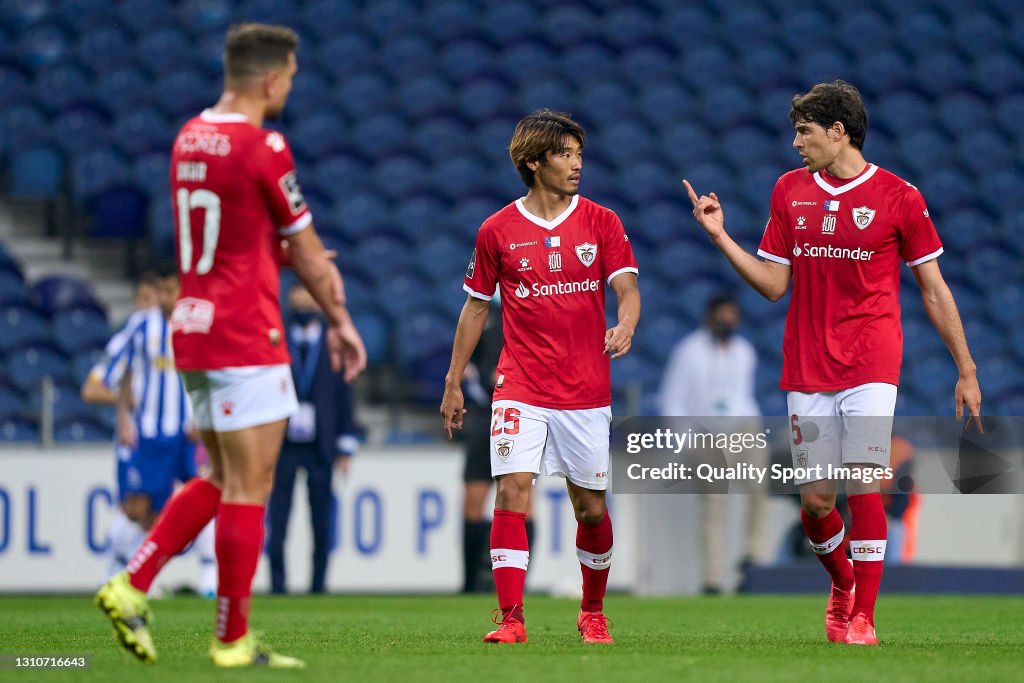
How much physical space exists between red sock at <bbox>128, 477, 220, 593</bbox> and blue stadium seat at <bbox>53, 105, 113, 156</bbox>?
35.3 ft

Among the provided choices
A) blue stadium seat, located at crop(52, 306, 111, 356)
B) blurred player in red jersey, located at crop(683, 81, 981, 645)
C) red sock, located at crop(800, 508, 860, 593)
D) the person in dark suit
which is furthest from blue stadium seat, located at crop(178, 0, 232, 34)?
red sock, located at crop(800, 508, 860, 593)

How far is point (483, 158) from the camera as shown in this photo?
52.3ft

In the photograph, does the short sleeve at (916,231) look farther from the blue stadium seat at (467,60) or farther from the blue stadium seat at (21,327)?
the blue stadium seat at (467,60)

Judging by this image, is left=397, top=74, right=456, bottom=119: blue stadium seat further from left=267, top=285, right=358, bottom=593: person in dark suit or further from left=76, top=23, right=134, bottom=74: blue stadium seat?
left=267, top=285, right=358, bottom=593: person in dark suit

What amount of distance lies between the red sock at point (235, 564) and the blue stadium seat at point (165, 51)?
11.9 meters

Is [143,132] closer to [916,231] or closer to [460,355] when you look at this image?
[460,355]

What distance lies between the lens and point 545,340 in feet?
19.3

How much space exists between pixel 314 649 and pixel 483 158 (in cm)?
1083

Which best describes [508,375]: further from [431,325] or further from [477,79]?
[477,79]

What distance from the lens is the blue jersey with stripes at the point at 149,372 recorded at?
32.8ft

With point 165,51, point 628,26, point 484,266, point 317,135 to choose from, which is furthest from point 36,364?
point 484,266

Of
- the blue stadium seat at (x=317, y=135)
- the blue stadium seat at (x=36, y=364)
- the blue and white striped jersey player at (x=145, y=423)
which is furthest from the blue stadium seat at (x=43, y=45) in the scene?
the blue and white striped jersey player at (x=145, y=423)

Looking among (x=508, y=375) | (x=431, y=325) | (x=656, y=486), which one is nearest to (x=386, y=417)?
(x=431, y=325)

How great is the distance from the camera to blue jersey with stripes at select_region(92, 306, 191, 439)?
999 centimetres
